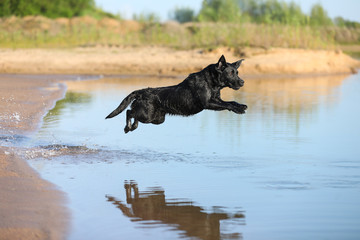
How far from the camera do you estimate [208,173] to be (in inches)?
301

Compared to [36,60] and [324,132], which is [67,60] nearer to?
[36,60]

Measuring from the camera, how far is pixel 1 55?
2588cm

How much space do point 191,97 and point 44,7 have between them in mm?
34284

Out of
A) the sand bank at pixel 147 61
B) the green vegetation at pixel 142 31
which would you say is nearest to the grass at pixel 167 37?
the green vegetation at pixel 142 31

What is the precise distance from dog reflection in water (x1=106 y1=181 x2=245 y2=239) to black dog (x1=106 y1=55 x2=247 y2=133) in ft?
6.34

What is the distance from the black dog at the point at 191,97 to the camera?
322 inches

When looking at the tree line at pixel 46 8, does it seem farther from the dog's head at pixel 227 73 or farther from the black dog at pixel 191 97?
the dog's head at pixel 227 73

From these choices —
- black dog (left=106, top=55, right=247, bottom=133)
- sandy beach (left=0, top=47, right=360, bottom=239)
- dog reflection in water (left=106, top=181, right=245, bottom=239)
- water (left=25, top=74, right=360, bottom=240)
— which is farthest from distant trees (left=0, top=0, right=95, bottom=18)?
dog reflection in water (left=106, top=181, right=245, bottom=239)

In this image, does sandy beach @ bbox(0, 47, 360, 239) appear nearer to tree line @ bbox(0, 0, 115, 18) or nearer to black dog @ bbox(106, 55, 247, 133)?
black dog @ bbox(106, 55, 247, 133)

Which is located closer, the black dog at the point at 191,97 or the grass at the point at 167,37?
the black dog at the point at 191,97

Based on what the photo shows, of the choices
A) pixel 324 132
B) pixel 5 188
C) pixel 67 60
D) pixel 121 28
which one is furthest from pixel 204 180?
pixel 121 28

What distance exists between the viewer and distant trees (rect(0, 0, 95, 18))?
38625 millimetres

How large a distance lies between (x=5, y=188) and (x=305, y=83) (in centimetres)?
1754

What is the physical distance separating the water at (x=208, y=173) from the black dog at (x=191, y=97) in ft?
2.02
